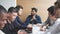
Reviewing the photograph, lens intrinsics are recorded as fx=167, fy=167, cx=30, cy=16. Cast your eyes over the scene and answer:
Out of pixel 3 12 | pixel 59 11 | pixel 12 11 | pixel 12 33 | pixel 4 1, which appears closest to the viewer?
pixel 59 11

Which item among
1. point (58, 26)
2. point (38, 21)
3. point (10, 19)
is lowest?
point (58, 26)

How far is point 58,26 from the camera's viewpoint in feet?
5.73

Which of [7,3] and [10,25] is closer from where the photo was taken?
[10,25]

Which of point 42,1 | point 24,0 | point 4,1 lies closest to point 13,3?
point 4,1

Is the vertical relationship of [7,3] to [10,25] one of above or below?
above

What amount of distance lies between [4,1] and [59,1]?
134 inches

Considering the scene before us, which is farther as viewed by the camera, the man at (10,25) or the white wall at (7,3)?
the white wall at (7,3)

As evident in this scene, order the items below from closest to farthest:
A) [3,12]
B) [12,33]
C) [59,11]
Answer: [59,11] → [3,12] → [12,33]

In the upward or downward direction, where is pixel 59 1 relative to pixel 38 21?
downward

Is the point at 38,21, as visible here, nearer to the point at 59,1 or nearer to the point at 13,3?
the point at 13,3

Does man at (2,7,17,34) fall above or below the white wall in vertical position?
below

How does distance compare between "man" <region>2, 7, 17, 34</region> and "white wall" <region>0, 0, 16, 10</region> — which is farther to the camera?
"white wall" <region>0, 0, 16, 10</region>

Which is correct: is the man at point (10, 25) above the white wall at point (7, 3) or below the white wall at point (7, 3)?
below

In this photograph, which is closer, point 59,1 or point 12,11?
point 59,1
